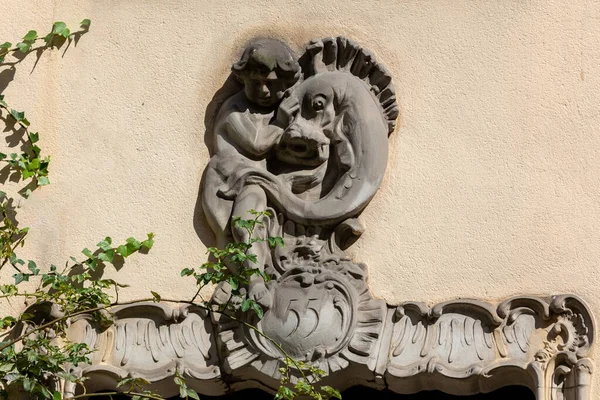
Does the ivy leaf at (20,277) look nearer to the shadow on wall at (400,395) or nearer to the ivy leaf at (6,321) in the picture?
the ivy leaf at (6,321)

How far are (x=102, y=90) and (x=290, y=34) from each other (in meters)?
0.84

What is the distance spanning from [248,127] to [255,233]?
1.57 ft

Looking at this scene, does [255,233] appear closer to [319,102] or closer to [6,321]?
[319,102]

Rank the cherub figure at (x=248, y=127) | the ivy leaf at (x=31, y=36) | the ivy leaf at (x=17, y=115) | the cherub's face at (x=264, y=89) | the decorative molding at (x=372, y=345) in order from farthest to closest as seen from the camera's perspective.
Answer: the ivy leaf at (x=31, y=36) < the ivy leaf at (x=17, y=115) < the cherub's face at (x=264, y=89) < the cherub figure at (x=248, y=127) < the decorative molding at (x=372, y=345)

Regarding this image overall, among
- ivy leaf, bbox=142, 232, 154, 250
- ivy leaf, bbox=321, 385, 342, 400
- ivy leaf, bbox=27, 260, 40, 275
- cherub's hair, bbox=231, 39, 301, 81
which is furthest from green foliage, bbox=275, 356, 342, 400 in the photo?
cherub's hair, bbox=231, 39, 301, 81

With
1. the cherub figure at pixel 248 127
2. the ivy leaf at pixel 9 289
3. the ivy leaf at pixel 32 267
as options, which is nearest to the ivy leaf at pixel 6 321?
the ivy leaf at pixel 9 289

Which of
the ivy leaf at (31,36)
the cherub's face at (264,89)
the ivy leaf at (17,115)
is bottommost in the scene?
the ivy leaf at (17,115)

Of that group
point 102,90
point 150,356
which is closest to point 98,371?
point 150,356

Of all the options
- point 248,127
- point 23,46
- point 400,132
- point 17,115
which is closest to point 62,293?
point 17,115

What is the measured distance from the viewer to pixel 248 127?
7.17 metres

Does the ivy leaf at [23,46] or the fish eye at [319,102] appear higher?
the ivy leaf at [23,46]

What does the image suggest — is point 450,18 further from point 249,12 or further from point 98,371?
point 98,371

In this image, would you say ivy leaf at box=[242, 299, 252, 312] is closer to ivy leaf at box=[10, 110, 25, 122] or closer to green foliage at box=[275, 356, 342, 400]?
green foliage at box=[275, 356, 342, 400]

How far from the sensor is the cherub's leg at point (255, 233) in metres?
6.84
